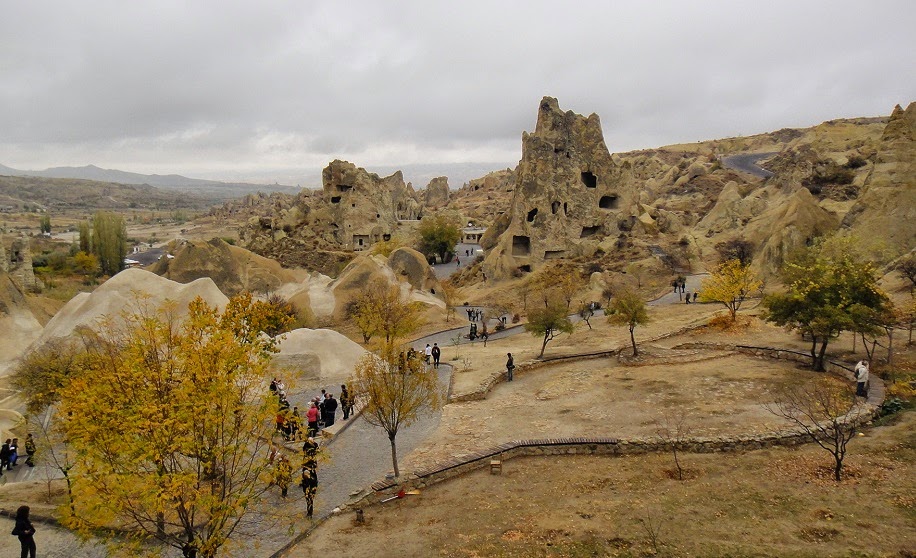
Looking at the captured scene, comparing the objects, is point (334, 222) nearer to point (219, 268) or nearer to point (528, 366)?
point (219, 268)

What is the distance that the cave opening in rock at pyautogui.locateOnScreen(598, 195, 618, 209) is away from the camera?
57.0 m

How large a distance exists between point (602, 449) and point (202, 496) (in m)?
11.2

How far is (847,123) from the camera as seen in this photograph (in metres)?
119

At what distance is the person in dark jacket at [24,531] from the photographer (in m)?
11.7

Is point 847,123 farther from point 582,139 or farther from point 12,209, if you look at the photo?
point 12,209

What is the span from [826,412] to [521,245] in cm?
4160

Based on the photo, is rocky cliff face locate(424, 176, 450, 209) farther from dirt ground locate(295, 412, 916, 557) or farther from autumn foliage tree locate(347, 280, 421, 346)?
dirt ground locate(295, 412, 916, 557)

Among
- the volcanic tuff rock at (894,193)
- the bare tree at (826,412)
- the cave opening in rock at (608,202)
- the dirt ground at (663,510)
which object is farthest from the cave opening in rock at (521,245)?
the dirt ground at (663,510)

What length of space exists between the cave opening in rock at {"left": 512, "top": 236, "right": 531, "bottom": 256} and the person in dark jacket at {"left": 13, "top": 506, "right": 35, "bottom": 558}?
45250mm

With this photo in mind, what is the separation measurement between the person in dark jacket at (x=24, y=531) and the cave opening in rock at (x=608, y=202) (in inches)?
2039

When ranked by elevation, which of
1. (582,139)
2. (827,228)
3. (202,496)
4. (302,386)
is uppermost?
(582,139)

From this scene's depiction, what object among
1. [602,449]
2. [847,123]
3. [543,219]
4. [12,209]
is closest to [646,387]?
[602,449]

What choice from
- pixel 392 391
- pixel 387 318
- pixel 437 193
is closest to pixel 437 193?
pixel 437 193

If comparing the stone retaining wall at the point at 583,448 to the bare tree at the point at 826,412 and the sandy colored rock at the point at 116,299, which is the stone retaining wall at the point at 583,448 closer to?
the bare tree at the point at 826,412
